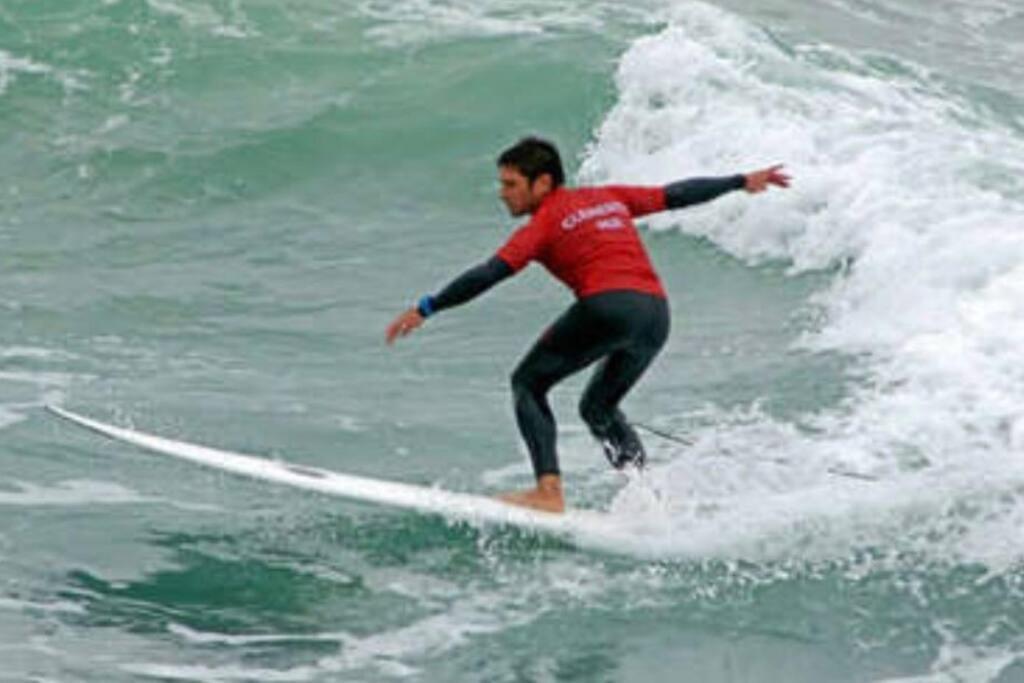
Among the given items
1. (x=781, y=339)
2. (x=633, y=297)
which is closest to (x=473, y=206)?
(x=781, y=339)

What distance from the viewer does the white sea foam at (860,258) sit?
9703 mm

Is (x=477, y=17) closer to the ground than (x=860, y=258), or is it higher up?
higher up

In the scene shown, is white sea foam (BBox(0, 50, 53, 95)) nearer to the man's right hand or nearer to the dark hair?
the dark hair

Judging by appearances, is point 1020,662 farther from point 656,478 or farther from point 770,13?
point 770,13

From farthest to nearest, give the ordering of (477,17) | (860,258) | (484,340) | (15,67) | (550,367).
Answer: (477,17), (15,67), (860,258), (484,340), (550,367)

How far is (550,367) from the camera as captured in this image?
970 centimetres

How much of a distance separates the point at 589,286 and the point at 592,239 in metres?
0.20

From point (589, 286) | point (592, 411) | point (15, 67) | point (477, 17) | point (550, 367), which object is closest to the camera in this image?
point (589, 286)

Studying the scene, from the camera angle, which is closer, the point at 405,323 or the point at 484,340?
the point at 405,323

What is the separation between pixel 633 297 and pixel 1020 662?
7.05 ft

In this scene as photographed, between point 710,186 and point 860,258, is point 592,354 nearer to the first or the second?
point 710,186

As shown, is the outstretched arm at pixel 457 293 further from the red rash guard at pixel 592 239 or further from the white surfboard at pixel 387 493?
the white surfboard at pixel 387 493

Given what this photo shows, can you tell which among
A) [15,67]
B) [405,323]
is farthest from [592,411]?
[15,67]

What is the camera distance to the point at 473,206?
16891 millimetres
